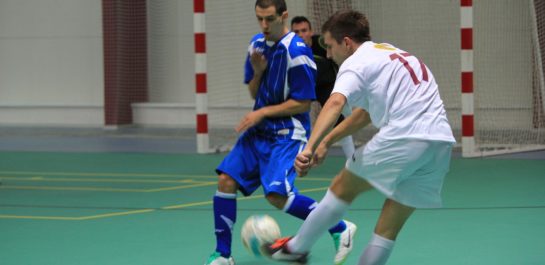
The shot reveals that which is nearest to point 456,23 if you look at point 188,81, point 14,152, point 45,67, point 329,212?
point 188,81

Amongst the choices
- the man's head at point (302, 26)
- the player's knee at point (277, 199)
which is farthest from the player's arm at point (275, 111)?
the man's head at point (302, 26)

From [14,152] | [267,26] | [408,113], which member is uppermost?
[267,26]

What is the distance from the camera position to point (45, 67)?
2031 cm

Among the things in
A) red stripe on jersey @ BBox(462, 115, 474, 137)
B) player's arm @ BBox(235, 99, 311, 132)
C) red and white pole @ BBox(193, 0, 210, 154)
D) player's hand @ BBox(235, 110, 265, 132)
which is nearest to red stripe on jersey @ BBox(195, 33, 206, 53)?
red and white pole @ BBox(193, 0, 210, 154)

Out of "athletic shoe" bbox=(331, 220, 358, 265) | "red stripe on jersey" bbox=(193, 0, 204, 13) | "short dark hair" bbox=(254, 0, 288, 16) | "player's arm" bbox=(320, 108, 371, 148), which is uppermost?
"red stripe on jersey" bbox=(193, 0, 204, 13)

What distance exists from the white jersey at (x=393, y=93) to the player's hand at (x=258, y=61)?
1.29 metres

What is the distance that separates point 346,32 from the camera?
513cm

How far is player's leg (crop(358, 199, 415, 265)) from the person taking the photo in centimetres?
506

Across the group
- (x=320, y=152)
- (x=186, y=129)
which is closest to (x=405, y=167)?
(x=320, y=152)

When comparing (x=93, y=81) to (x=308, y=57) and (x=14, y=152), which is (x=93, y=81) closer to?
(x=14, y=152)

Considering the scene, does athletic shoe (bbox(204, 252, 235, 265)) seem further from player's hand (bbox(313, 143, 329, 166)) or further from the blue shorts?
player's hand (bbox(313, 143, 329, 166))

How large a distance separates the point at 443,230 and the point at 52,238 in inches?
115

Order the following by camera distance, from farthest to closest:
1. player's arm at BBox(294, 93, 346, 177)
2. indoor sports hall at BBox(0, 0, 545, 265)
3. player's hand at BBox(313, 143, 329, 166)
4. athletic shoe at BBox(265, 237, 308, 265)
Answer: indoor sports hall at BBox(0, 0, 545, 265) → athletic shoe at BBox(265, 237, 308, 265) → player's hand at BBox(313, 143, 329, 166) → player's arm at BBox(294, 93, 346, 177)

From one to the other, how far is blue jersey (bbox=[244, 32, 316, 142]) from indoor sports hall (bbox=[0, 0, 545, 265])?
35.1 inches
